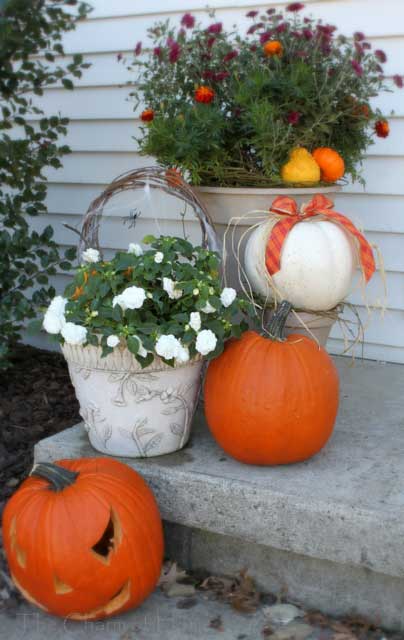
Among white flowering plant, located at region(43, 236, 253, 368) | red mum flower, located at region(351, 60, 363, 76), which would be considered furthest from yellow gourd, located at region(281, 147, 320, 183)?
white flowering plant, located at region(43, 236, 253, 368)

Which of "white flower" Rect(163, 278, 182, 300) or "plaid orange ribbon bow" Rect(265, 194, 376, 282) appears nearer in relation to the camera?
"white flower" Rect(163, 278, 182, 300)

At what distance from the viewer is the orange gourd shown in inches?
97.7

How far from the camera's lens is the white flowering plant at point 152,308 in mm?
2012

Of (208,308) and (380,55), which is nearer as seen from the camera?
(208,308)

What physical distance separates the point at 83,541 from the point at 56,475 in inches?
7.0

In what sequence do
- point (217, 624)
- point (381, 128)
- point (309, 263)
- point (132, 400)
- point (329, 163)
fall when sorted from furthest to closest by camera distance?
1. point (381, 128)
2. point (329, 163)
3. point (309, 263)
4. point (132, 400)
5. point (217, 624)

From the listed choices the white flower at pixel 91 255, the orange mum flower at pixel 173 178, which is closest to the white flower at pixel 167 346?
the white flower at pixel 91 255

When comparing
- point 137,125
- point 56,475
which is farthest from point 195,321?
point 137,125

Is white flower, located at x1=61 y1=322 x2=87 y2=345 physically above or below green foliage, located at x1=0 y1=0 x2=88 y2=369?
below

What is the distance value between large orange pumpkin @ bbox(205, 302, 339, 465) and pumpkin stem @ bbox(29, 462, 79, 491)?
0.43 m

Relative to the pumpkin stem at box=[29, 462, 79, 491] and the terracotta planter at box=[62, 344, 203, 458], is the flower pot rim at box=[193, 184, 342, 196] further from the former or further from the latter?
the pumpkin stem at box=[29, 462, 79, 491]

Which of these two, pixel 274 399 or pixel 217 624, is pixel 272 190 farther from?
pixel 217 624

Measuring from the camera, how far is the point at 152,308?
2158mm

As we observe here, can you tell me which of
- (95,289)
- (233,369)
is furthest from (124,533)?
(95,289)
